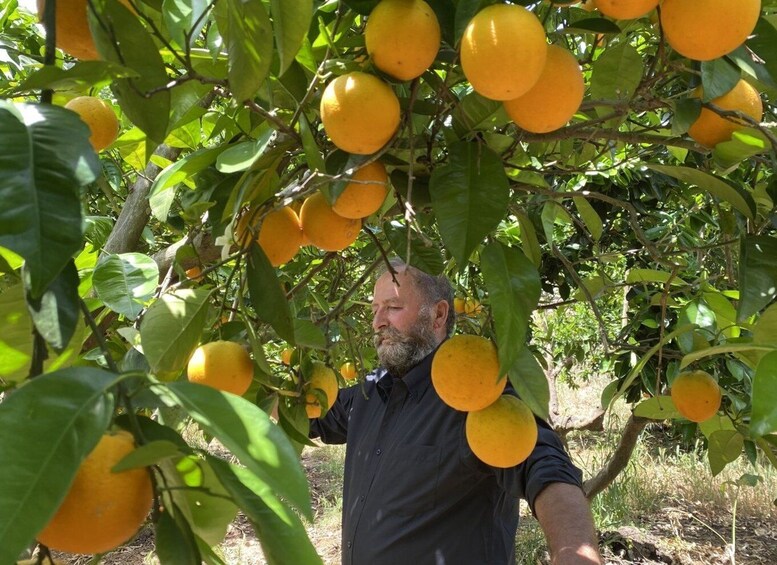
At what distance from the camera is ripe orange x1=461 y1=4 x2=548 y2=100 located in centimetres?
57

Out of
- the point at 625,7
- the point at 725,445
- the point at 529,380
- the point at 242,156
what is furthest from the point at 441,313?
the point at 625,7

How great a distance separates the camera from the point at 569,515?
1.41 meters

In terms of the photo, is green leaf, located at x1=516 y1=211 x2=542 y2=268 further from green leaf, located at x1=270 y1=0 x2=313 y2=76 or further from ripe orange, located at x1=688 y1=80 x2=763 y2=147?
green leaf, located at x1=270 y1=0 x2=313 y2=76

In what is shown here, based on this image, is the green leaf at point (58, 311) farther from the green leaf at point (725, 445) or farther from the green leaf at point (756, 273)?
the green leaf at point (725, 445)

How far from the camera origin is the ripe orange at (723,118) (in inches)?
28.8

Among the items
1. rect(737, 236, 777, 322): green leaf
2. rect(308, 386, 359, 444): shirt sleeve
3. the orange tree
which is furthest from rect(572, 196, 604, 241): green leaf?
rect(308, 386, 359, 444): shirt sleeve

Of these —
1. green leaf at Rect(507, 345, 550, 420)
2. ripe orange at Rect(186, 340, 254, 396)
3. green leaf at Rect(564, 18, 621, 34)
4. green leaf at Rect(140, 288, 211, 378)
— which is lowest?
green leaf at Rect(507, 345, 550, 420)

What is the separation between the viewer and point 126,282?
3.07 feet

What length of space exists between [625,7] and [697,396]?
90 centimetres

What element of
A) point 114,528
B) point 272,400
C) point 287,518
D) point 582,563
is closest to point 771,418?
point 287,518

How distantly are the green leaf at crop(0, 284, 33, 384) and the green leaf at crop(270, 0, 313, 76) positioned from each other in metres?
0.31

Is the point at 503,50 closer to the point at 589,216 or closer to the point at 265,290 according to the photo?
the point at 265,290

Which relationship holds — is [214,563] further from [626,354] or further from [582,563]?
[626,354]

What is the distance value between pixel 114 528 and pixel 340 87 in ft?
1.43
